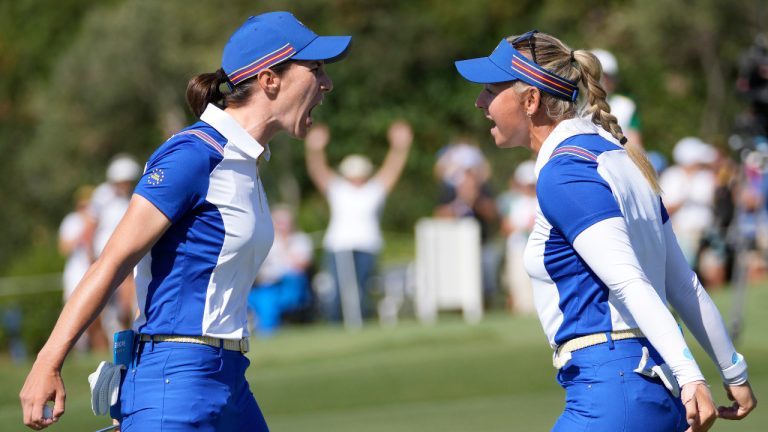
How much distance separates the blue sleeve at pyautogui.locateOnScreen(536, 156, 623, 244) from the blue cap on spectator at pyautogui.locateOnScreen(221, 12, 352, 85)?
3.13 ft

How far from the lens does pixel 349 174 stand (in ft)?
53.7

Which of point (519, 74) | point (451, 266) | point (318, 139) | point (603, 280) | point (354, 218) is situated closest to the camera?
point (603, 280)

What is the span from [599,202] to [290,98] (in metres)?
1.19

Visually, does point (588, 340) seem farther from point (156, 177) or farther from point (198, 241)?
point (156, 177)

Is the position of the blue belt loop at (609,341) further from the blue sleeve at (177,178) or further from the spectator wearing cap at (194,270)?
the blue sleeve at (177,178)

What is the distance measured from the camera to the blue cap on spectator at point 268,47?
4477 mm

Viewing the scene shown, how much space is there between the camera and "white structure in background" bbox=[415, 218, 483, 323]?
54.2 feet

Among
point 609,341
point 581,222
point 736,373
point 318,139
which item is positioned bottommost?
point 736,373

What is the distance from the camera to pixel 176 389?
13.6 feet

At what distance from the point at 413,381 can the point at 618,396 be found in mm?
7834

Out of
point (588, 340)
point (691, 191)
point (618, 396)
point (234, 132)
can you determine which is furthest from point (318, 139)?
point (618, 396)

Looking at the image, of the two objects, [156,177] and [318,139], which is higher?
[318,139]

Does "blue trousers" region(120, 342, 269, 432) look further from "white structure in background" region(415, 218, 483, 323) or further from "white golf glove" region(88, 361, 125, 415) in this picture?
"white structure in background" region(415, 218, 483, 323)

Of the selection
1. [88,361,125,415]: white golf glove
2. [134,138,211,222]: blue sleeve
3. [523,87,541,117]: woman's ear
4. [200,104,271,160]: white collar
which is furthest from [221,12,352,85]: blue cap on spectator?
[88,361,125,415]: white golf glove
